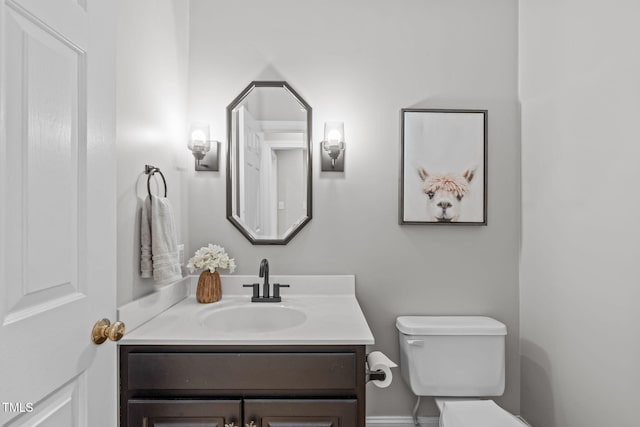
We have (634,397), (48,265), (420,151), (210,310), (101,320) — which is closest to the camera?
(48,265)

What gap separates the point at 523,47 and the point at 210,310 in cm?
201

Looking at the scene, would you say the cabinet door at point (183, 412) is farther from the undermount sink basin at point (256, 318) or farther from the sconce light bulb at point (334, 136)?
the sconce light bulb at point (334, 136)

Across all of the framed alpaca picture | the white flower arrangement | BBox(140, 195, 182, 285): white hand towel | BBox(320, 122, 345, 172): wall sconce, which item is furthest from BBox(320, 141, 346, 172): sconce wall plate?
BBox(140, 195, 182, 285): white hand towel

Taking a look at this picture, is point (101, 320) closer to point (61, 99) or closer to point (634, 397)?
point (61, 99)

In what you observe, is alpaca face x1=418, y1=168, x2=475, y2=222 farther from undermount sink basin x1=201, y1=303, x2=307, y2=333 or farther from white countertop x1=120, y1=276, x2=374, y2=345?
undermount sink basin x1=201, y1=303, x2=307, y2=333

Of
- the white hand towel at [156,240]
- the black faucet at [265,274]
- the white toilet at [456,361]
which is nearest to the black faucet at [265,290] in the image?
the black faucet at [265,274]

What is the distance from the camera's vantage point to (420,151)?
192 cm

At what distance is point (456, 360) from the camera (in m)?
1.72

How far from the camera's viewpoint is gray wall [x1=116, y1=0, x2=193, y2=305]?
1.29 meters

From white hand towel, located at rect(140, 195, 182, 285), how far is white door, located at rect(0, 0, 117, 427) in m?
0.36

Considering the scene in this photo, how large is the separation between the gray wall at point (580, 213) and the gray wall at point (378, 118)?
136 millimetres

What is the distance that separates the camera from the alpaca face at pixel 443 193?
1917mm

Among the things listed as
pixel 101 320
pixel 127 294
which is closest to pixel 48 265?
pixel 101 320

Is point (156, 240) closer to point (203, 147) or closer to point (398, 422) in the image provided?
point (203, 147)
